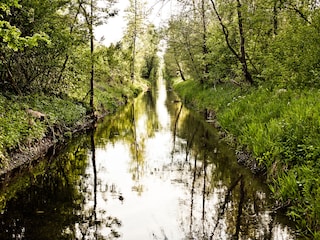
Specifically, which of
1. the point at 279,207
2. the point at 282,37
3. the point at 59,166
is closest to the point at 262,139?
the point at 279,207

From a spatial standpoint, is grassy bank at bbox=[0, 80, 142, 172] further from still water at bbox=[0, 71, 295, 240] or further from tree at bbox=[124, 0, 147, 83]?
tree at bbox=[124, 0, 147, 83]

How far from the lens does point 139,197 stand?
8297mm

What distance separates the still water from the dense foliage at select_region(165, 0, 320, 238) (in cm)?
66

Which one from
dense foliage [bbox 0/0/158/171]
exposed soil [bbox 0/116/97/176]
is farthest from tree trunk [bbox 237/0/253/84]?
exposed soil [bbox 0/116/97/176]

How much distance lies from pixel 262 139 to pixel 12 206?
6.12 meters

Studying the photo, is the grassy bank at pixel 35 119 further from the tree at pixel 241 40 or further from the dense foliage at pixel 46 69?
the tree at pixel 241 40

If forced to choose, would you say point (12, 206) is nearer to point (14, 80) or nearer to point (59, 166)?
point (59, 166)

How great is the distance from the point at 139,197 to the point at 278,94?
6730 millimetres

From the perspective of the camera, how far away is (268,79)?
15688 mm

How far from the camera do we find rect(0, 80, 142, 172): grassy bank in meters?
10.3

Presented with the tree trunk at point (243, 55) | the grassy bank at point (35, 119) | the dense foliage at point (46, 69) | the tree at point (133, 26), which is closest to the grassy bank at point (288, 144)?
the tree trunk at point (243, 55)

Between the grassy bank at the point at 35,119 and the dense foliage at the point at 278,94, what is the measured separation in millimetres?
6604

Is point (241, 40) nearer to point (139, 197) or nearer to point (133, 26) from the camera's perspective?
point (139, 197)

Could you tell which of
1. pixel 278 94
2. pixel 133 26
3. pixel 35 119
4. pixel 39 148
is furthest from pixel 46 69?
pixel 133 26
